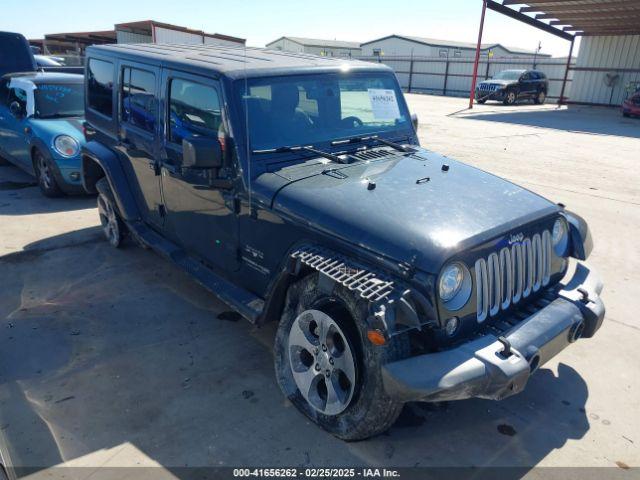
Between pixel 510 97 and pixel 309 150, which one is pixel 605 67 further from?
pixel 309 150

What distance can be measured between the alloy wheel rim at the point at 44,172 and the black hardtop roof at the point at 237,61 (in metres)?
3.16

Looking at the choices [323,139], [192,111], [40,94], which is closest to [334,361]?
[323,139]

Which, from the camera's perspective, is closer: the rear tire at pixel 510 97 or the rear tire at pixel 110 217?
the rear tire at pixel 110 217

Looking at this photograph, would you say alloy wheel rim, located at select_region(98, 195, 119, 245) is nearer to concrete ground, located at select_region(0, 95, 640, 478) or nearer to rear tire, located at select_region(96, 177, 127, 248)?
rear tire, located at select_region(96, 177, 127, 248)

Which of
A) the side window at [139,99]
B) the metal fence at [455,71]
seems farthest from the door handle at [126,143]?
the metal fence at [455,71]

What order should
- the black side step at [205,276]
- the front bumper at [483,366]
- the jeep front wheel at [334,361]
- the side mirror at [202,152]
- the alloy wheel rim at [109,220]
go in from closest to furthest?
the front bumper at [483,366], the jeep front wheel at [334,361], the side mirror at [202,152], the black side step at [205,276], the alloy wheel rim at [109,220]

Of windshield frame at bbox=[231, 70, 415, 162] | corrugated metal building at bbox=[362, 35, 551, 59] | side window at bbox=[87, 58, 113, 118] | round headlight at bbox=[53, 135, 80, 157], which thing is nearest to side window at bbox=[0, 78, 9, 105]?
round headlight at bbox=[53, 135, 80, 157]

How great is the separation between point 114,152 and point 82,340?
6.56 feet

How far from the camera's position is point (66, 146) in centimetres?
686

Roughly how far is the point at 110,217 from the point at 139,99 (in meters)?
1.64

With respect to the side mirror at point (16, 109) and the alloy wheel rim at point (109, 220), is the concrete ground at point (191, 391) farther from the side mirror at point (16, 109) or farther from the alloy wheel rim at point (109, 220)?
the side mirror at point (16, 109)

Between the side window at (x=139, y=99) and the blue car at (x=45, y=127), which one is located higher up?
the side window at (x=139, y=99)

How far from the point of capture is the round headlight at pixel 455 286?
239cm

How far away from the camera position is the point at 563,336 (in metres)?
2.69
